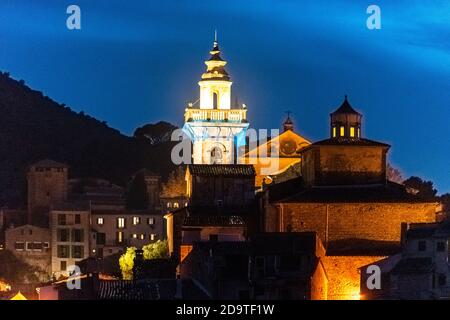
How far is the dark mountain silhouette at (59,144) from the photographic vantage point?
112625 millimetres

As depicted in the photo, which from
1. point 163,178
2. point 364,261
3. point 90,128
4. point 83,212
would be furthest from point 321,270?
point 90,128

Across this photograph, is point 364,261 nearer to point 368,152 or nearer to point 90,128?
point 368,152

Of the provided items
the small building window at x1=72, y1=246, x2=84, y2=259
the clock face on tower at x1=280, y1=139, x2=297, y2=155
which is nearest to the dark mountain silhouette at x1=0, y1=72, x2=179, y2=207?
the small building window at x1=72, y1=246, x2=84, y2=259

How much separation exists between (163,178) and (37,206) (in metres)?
16.9

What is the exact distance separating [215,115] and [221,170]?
1206 centimetres

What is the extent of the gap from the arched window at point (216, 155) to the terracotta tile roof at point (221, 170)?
1012 centimetres

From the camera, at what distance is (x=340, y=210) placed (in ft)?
173

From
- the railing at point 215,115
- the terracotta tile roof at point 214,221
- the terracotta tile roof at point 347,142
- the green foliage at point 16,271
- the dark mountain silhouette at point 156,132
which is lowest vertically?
the green foliage at point 16,271

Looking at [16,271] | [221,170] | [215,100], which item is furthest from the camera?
[16,271]

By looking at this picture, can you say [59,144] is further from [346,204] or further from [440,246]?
[440,246]

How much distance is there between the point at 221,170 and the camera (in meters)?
62.2

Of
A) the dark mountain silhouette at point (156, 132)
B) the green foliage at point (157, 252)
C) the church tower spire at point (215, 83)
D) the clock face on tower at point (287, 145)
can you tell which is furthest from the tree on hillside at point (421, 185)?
the dark mountain silhouette at point (156, 132)

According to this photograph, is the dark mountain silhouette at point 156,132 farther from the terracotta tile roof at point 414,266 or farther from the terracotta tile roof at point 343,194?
the terracotta tile roof at point 414,266

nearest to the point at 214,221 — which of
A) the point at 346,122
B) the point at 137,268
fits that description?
the point at 137,268
